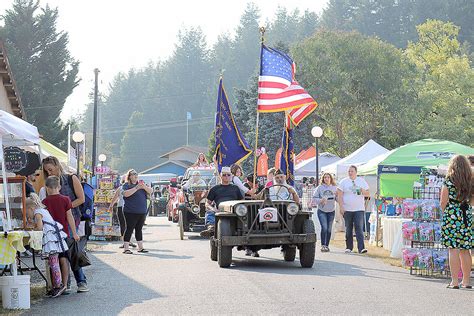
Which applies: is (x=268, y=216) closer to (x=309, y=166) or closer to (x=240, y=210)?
(x=240, y=210)

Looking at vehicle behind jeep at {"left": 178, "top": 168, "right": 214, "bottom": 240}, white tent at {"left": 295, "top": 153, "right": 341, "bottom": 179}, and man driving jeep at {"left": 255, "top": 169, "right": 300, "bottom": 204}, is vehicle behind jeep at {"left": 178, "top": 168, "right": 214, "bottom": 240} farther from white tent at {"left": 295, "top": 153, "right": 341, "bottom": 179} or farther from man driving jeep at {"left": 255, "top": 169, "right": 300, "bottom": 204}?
white tent at {"left": 295, "top": 153, "right": 341, "bottom": 179}

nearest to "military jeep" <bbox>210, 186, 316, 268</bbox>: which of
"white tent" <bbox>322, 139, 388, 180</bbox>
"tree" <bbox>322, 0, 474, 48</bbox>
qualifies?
"white tent" <bbox>322, 139, 388, 180</bbox>

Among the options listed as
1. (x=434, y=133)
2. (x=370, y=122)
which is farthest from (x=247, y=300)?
(x=370, y=122)

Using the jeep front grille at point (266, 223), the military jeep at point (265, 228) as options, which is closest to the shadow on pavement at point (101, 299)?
the military jeep at point (265, 228)

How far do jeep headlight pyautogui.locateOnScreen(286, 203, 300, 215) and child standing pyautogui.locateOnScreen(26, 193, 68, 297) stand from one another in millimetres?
4889

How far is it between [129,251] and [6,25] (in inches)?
1796

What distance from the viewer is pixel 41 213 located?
39.2 feet

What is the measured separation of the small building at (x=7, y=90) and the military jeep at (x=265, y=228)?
48.7ft

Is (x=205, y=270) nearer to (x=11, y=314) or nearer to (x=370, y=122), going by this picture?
(x=11, y=314)

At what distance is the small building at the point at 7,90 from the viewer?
29983 mm

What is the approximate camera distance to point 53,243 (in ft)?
39.2

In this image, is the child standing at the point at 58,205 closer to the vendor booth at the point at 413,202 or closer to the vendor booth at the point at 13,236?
the vendor booth at the point at 13,236

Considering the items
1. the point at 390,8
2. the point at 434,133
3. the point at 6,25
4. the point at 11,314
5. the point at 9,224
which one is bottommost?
the point at 11,314

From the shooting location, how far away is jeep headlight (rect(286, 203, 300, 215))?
1614cm
